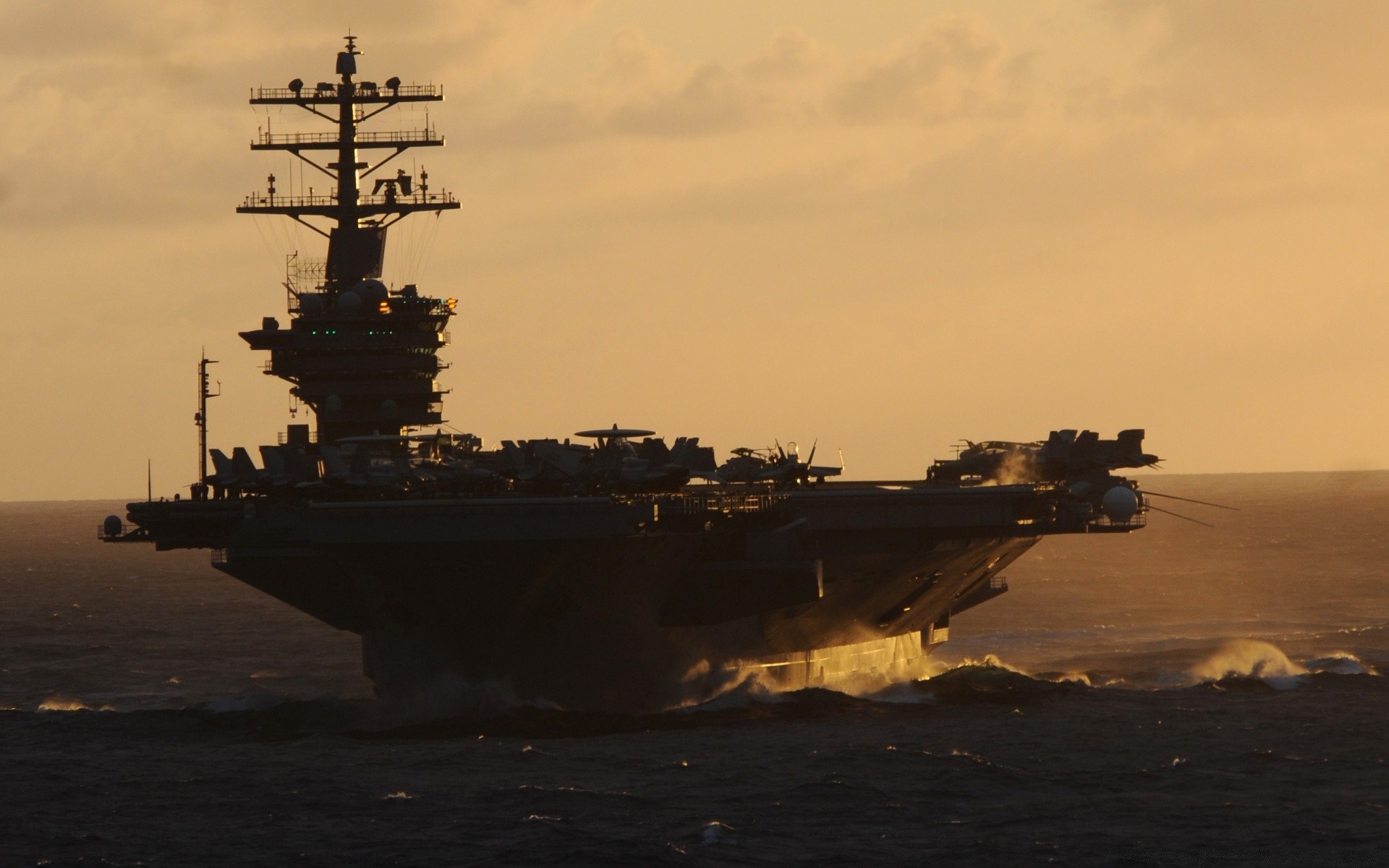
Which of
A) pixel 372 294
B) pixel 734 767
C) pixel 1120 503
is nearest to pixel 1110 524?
pixel 1120 503

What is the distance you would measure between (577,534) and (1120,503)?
10541 millimetres

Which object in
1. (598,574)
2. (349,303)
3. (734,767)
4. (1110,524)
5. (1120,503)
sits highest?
(349,303)

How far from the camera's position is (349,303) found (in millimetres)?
41719

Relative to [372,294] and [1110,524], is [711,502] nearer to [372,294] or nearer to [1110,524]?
[1110,524]

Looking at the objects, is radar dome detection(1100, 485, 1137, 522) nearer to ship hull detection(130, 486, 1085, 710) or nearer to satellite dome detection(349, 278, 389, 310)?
ship hull detection(130, 486, 1085, 710)

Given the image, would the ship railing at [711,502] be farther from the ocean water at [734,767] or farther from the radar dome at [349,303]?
the radar dome at [349,303]

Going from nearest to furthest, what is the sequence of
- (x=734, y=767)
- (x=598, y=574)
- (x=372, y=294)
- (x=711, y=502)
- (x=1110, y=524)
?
(x=734, y=767) → (x=598, y=574) → (x=711, y=502) → (x=1110, y=524) → (x=372, y=294)

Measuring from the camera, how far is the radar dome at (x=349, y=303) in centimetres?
4172

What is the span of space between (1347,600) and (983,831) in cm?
4639

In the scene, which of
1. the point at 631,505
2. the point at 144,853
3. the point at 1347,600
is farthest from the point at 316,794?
the point at 1347,600

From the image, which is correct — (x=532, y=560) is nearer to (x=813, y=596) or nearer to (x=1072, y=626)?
(x=813, y=596)

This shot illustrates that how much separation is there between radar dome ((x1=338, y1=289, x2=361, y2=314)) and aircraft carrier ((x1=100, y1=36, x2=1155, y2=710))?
48 millimetres

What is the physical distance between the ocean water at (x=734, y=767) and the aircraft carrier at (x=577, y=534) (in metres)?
1.02

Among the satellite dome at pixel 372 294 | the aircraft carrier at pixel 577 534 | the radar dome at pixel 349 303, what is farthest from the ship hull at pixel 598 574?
the satellite dome at pixel 372 294
